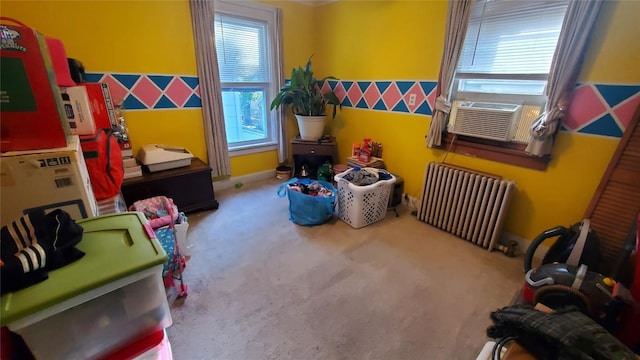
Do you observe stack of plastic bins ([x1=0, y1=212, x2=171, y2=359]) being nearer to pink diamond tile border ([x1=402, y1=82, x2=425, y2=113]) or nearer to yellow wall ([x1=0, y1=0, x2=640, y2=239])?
yellow wall ([x1=0, y1=0, x2=640, y2=239])

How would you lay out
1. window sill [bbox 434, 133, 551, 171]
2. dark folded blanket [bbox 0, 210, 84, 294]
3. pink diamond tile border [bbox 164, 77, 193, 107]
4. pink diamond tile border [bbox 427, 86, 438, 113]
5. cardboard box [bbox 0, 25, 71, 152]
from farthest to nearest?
pink diamond tile border [bbox 164, 77, 193, 107]
pink diamond tile border [bbox 427, 86, 438, 113]
window sill [bbox 434, 133, 551, 171]
cardboard box [bbox 0, 25, 71, 152]
dark folded blanket [bbox 0, 210, 84, 294]

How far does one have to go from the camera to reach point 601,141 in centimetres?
167

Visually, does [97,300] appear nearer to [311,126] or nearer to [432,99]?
[432,99]

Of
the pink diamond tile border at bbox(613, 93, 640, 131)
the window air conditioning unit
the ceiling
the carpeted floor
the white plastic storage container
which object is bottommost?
the carpeted floor

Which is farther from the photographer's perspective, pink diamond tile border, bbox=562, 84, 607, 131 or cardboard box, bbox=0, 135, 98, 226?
pink diamond tile border, bbox=562, 84, 607, 131

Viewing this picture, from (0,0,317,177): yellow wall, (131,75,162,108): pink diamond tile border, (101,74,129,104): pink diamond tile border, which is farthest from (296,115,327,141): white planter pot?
(101,74,129,104): pink diamond tile border

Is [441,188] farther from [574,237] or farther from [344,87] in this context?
[344,87]

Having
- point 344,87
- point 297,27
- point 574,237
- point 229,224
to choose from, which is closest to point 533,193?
point 574,237

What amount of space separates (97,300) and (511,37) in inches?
109

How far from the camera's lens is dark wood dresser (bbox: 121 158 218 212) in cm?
225

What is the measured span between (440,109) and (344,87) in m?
1.34

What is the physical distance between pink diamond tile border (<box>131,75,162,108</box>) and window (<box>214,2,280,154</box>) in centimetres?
69

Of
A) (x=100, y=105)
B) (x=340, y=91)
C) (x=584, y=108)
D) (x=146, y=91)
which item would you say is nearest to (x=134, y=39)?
(x=146, y=91)

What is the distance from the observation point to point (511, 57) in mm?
1955
